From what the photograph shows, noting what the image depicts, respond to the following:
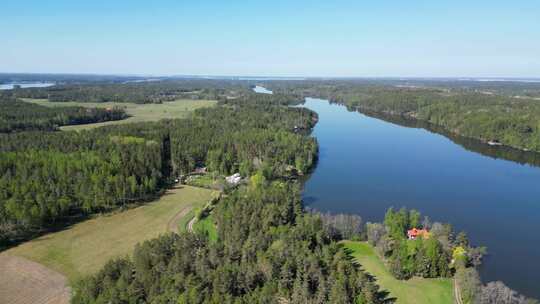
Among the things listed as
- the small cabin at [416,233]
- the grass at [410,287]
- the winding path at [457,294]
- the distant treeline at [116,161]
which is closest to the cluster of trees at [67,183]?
the distant treeline at [116,161]

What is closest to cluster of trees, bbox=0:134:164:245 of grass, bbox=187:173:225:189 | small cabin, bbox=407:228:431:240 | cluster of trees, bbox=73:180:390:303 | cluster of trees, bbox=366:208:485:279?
grass, bbox=187:173:225:189

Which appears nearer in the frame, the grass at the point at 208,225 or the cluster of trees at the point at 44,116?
the grass at the point at 208,225

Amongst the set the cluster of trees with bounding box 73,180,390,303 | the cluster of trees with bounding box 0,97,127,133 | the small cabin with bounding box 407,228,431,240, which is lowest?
the small cabin with bounding box 407,228,431,240

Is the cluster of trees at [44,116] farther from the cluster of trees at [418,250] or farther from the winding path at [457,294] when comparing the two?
the winding path at [457,294]

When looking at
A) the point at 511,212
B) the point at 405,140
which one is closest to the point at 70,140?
the point at 511,212

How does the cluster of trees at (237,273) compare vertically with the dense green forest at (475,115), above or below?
below

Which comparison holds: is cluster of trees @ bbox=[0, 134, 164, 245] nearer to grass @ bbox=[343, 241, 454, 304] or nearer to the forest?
the forest

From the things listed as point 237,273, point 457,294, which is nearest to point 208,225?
point 237,273
